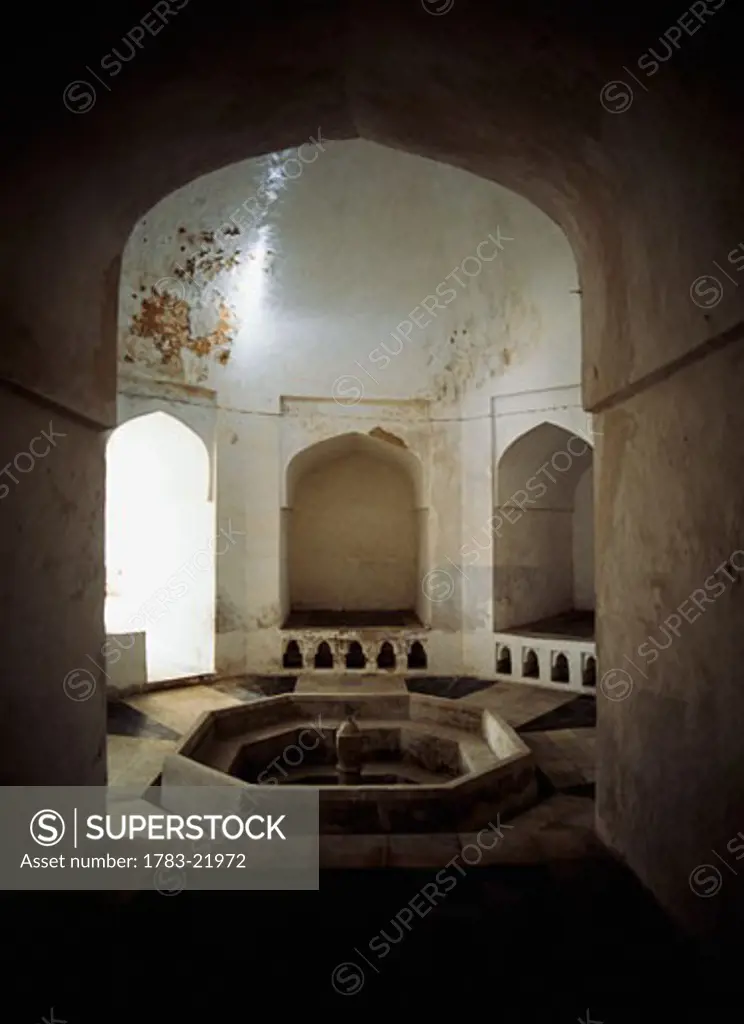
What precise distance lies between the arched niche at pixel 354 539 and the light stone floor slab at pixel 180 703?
10.6 ft

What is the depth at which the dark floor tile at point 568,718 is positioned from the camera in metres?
7.16

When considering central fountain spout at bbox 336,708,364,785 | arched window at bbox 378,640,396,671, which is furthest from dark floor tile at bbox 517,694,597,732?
arched window at bbox 378,640,396,671

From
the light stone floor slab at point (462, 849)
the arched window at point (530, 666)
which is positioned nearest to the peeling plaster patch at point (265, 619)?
the arched window at point (530, 666)

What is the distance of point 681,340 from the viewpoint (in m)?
2.38

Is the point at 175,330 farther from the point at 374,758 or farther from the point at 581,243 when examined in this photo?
the point at 581,243

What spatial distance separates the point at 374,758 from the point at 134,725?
100 inches

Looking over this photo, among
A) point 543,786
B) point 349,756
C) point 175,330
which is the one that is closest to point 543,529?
point 543,786

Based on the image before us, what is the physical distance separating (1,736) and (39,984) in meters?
0.83

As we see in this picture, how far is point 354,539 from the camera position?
1164 centimetres

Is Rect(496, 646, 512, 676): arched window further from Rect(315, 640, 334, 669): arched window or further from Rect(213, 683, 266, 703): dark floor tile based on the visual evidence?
Rect(213, 683, 266, 703): dark floor tile

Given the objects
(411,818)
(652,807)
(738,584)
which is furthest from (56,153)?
(411,818)

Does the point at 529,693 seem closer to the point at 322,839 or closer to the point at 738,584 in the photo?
the point at 322,839

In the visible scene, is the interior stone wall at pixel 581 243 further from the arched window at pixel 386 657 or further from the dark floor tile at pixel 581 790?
the arched window at pixel 386 657

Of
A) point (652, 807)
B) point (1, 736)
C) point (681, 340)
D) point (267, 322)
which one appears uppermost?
point (267, 322)
